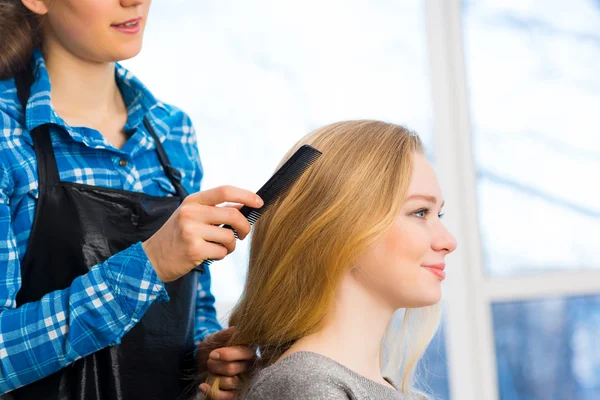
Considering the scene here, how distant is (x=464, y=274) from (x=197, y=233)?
181 centimetres

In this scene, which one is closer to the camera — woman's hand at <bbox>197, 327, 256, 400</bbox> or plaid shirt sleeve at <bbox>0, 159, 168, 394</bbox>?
plaid shirt sleeve at <bbox>0, 159, 168, 394</bbox>

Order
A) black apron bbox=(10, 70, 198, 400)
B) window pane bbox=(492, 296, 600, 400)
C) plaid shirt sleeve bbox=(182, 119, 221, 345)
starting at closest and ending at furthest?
black apron bbox=(10, 70, 198, 400) → plaid shirt sleeve bbox=(182, 119, 221, 345) → window pane bbox=(492, 296, 600, 400)

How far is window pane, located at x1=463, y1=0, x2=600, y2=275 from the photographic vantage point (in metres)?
2.69

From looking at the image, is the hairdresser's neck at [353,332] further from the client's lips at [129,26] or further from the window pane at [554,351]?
the window pane at [554,351]

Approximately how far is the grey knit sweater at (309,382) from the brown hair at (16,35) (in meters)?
0.70

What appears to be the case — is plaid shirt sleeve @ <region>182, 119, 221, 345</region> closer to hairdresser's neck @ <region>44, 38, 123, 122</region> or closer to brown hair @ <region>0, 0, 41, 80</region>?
hairdresser's neck @ <region>44, 38, 123, 122</region>

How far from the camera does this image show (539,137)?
2.72 m

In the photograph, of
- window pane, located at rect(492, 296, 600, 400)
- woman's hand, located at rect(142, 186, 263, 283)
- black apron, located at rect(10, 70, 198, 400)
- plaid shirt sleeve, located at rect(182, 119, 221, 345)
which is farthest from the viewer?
window pane, located at rect(492, 296, 600, 400)

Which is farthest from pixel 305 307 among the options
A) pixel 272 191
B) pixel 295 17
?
pixel 295 17

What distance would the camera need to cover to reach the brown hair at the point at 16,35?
135 cm

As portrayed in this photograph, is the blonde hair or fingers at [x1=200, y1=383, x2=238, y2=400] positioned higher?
the blonde hair

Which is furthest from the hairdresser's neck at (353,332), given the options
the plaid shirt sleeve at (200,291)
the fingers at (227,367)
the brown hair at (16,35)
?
the brown hair at (16,35)

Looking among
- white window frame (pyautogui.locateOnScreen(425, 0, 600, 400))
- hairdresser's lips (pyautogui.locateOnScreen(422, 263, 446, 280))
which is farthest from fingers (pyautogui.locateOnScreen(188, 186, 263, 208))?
white window frame (pyautogui.locateOnScreen(425, 0, 600, 400))

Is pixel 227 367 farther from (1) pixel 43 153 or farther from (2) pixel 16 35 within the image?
(2) pixel 16 35
